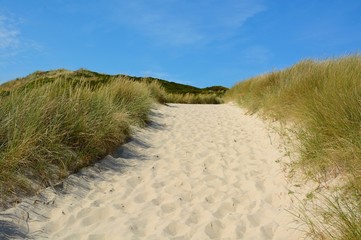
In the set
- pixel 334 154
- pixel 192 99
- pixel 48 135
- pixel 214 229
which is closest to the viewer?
pixel 214 229

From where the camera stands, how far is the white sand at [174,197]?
3.60m

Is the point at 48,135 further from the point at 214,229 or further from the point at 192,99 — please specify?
the point at 192,99

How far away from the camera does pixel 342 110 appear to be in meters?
4.80

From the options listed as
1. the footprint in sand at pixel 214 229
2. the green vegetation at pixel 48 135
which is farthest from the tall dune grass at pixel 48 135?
the footprint in sand at pixel 214 229

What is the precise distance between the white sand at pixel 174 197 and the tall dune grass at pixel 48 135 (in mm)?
232

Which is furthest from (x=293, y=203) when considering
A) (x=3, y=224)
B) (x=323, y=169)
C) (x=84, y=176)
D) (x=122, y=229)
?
(x=3, y=224)

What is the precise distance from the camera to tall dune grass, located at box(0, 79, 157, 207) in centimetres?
417

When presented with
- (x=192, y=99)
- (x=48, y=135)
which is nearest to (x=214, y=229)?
(x=48, y=135)

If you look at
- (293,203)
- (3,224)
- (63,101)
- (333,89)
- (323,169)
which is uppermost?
(333,89)

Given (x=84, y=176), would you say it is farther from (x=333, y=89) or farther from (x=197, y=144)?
(x=333, y=89)

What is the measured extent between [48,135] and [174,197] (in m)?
1.90

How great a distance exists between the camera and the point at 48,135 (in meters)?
4.91

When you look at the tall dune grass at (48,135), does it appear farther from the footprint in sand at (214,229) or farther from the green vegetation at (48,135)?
the footprint in sand at (214,229)

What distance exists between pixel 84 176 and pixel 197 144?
292 cm
